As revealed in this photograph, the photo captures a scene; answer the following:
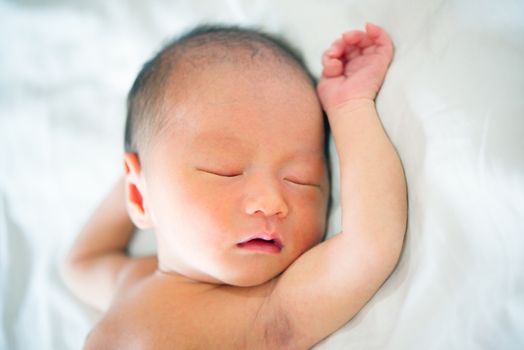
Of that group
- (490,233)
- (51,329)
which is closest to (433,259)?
(490,233)

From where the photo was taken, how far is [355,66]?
107 cm

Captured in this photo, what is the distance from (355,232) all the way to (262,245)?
0.18 meters

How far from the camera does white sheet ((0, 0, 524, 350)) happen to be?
758 millimetres

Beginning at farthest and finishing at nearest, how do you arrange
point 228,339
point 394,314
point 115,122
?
point 115,122 < point 228,339 < point 394,314

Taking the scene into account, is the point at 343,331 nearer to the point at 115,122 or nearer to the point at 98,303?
the point at 98,303

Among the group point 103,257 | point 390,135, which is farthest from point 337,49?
point 103,257

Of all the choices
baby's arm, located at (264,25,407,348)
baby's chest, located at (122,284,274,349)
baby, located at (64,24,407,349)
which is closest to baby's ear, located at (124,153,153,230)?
baby, located at (64,24,407,349)

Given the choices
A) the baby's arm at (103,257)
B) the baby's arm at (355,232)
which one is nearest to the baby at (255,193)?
the baby's arm at (355,232)

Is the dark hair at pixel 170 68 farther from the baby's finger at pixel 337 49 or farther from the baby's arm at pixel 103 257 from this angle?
the baby's arm at pixel 103 257

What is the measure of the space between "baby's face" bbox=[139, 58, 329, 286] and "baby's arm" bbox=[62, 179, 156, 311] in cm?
33

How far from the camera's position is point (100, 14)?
1.56 metres

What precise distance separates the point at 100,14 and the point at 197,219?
0.91 meters

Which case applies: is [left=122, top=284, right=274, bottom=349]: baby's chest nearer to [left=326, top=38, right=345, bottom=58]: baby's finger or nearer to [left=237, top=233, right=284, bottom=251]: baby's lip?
→ [left=237, top=233, right=284, bottom=251]: baby's lip

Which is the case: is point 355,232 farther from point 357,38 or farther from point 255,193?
point 357,38
